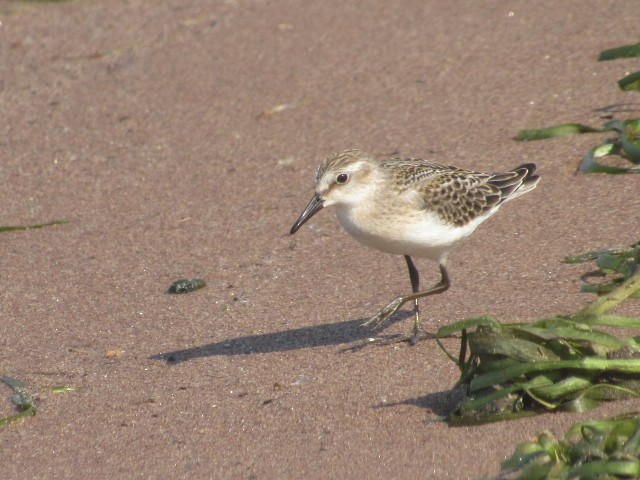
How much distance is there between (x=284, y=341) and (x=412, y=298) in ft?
2.56

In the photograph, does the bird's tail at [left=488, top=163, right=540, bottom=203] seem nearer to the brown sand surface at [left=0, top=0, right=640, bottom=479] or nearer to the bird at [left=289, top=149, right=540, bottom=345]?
the bird at [left=289, top=149, right=540, bottom=345]

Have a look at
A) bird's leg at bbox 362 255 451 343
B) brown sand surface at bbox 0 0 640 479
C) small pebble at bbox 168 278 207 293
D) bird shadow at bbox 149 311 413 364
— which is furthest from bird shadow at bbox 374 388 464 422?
small pebble at bbox 168 278 207 293

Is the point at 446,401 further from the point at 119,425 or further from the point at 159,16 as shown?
the point at 159,16

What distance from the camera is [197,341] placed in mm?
6738

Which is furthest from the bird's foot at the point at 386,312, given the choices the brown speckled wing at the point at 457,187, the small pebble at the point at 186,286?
the small pebble at the point at 186,286

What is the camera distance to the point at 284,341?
21.6 ft

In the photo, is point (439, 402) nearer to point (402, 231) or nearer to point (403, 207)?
point (402, 231)

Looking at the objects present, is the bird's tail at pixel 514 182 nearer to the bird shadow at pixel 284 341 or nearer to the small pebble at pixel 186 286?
the bird shadow at pixel 284 341

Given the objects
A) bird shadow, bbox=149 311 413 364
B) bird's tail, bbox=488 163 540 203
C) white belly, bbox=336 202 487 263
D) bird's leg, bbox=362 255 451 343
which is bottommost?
bird shadow, bbox=149 311 413 364

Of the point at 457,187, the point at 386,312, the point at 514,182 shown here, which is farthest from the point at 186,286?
the point at 514,182

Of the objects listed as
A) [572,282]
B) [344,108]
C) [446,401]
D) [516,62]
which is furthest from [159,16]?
[446,401]

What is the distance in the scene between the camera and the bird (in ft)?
21.0

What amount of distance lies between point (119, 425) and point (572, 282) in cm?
270

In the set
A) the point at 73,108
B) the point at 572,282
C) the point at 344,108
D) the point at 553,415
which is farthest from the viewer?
the point at 73,108
